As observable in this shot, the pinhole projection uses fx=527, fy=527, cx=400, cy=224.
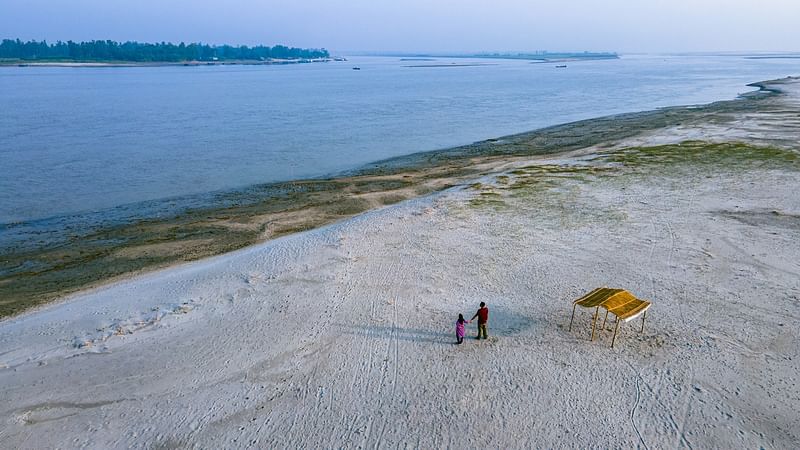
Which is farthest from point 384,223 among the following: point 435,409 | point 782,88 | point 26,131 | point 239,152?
point 782,88

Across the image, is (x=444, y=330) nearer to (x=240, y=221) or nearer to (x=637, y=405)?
(x=637, y=405)

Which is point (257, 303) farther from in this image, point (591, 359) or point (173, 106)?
point (173, 106)

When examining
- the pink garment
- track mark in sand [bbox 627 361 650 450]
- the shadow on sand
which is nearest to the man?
the shadow on sand

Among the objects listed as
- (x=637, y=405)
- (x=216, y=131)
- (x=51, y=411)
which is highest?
(x=216, y=131)

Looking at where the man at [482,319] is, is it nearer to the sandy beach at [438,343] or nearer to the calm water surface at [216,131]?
the sandy beach at [438,343]

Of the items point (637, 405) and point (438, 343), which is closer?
point (637, 405)

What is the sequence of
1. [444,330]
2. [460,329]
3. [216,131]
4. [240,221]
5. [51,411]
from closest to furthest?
[51,411]
[460,329]
[444,330]
[240,221]
[216,131]

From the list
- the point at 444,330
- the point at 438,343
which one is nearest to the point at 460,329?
the point at 438,343

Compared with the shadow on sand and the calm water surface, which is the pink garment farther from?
the calm water surface
